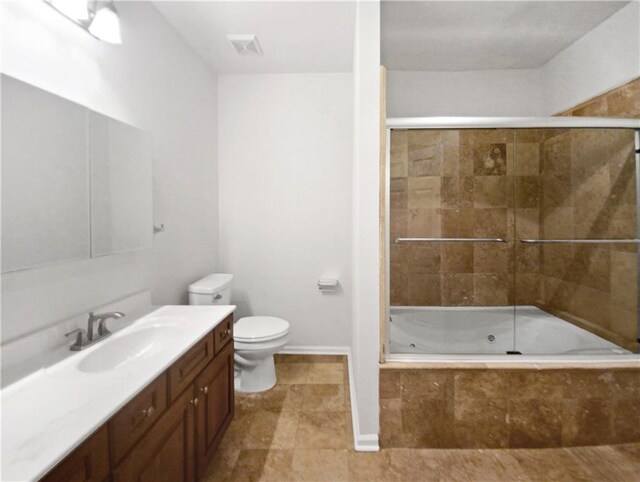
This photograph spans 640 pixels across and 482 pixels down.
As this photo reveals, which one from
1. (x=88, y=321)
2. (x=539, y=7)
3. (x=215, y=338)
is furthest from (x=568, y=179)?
(x=88, y=321)

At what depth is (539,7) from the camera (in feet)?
6.32

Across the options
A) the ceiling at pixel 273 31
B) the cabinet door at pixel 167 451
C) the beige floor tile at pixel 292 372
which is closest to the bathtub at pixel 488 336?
the beige floor tile at pixel 292 372

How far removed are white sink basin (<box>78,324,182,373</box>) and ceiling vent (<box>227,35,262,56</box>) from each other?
1.98 meters

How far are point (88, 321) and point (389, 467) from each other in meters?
1.58

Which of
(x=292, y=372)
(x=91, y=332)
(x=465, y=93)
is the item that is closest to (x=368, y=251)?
(x=91, y=332)

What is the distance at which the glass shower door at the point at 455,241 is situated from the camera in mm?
2258

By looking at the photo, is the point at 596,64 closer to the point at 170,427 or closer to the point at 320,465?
the point at 320,465

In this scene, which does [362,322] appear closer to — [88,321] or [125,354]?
[125,354]

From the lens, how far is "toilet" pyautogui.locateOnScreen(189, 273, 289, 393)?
6.73ft

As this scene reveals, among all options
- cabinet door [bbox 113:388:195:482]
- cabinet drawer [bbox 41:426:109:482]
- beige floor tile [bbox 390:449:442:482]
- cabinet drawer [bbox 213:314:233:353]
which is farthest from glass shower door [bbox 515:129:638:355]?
cabinet drawer [bbox 41:426:109:482]

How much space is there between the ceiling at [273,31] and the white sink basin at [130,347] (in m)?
1.88

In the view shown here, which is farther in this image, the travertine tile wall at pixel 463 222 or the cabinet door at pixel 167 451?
the travertine tile wall at pixel 463 222

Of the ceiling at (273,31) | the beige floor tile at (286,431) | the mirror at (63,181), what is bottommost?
the beige floor tile at (286,431)

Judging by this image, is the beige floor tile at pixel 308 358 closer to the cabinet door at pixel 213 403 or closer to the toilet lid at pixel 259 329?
the toilet lid at pixel 259 329
